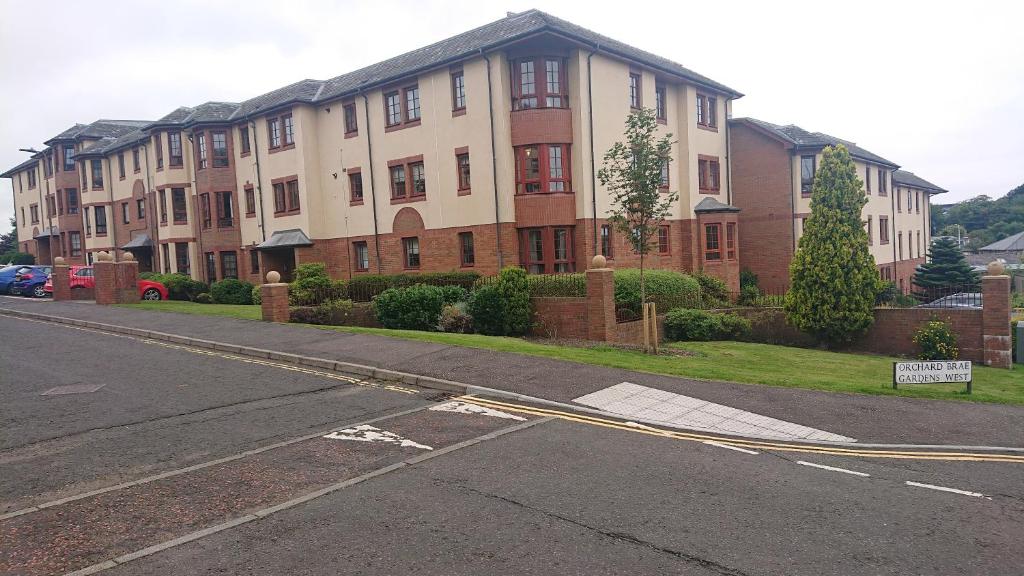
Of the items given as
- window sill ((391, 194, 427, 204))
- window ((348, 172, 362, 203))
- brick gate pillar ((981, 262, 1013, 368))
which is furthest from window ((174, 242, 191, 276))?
brick gate pillar ((981, 262, 1013, 368))

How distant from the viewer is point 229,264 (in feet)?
119

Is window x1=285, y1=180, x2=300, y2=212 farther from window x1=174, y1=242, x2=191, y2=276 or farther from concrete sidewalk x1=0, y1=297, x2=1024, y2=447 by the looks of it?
concrete sidewalk x1=0, y1=297, x2=1024, y2=447

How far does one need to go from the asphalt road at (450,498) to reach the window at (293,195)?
2288 cm

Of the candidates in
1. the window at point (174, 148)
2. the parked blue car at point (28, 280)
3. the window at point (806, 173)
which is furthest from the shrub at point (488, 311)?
the window at point (174, 148)

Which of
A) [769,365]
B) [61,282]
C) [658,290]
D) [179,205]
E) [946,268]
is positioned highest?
[179,205]

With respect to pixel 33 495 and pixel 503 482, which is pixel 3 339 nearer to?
pixel 33 495

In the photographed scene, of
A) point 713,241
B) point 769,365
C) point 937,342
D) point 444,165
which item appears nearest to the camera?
point 769,365

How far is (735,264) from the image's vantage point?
31.2 meters

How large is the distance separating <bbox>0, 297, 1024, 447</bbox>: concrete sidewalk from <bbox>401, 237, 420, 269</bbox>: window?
38.5ft

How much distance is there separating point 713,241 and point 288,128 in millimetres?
20290

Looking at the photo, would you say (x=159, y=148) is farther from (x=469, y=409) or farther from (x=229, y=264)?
(x=469, y=409)

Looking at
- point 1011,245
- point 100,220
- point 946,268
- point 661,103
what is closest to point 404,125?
point 661,103

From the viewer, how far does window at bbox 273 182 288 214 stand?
33.1m

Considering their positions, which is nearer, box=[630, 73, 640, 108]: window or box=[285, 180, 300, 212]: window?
box=[630, 73, 640, 108]: window
